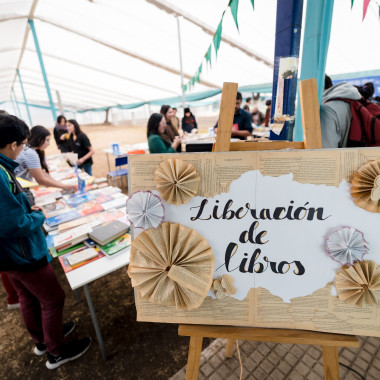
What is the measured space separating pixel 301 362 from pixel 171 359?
31.4 inches

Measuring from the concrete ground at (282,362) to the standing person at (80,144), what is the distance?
3038mm

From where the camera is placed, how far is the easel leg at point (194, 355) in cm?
76

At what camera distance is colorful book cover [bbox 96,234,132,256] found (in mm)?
1329

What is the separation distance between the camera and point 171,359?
1405 mm

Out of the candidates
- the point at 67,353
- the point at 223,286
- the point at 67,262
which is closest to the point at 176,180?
the point at 223,286

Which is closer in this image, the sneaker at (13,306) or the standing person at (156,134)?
the sneaker at (13,306)

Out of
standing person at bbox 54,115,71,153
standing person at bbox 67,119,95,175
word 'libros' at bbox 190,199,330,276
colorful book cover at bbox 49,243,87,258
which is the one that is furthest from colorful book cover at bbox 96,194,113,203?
standing person at bbox 54,115,71,153

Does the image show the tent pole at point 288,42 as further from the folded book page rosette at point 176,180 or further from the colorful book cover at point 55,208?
the colorful book cover at point 55,208

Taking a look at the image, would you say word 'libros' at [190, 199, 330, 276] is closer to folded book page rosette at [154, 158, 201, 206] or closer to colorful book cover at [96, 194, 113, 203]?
folded book page rosette at [154, 158, 201, 206]

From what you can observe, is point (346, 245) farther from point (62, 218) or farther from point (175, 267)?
point (62, 218)

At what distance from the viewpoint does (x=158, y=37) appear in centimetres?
533

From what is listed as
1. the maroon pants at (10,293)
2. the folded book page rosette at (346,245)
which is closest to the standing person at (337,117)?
the folded book page rosette at (346,245)

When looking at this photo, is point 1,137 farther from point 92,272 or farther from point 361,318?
point 361,318

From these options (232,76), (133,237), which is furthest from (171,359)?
(232,76)
